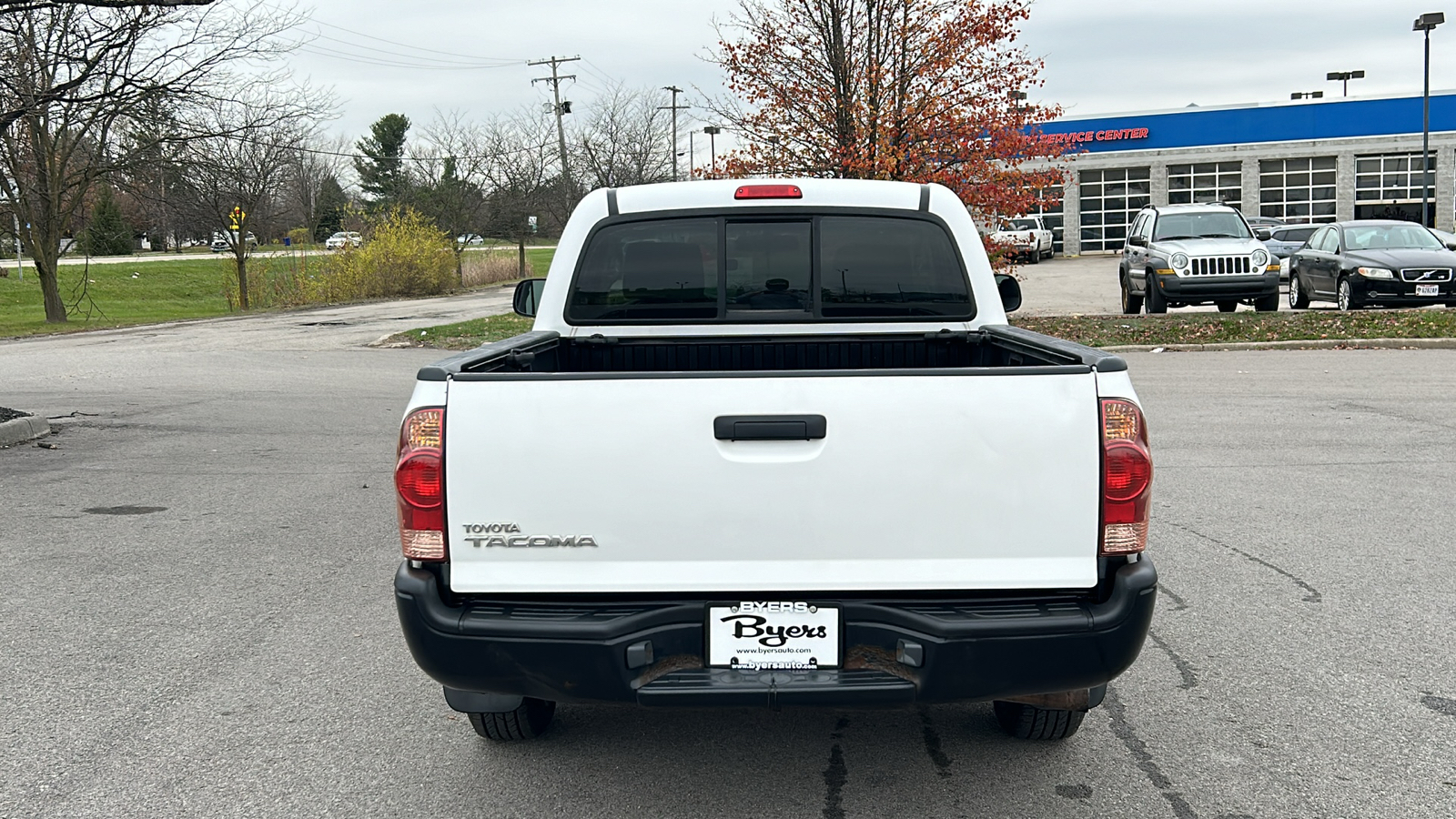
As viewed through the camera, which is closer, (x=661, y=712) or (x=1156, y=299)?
(x=661, y=712)

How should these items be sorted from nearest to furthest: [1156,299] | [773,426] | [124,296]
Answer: [773,426] → [1156,299] → [124,296]

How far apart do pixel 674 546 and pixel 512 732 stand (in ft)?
4.12

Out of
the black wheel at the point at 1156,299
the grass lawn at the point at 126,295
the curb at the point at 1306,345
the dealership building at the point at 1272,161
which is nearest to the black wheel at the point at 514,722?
the curb at the point at 1306,345

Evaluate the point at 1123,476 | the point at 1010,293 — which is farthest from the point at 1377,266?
the point at 1123,476

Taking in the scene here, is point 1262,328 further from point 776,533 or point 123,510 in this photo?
point 776,533

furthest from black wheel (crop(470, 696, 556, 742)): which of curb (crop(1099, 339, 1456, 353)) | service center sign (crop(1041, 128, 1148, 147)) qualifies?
service center sign (crop(1041, 128, 1148, 147))

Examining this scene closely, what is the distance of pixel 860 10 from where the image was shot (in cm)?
2130

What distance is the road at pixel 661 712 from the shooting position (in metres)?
3.78

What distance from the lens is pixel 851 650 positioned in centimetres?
332

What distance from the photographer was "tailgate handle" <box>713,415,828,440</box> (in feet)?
10.5

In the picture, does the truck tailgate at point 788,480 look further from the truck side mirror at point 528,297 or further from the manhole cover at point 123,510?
the manhole cover at point 123,510

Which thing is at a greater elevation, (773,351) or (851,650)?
(773,351)

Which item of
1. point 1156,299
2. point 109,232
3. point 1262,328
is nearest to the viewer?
point 1262,328

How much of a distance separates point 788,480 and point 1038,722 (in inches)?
57.4
